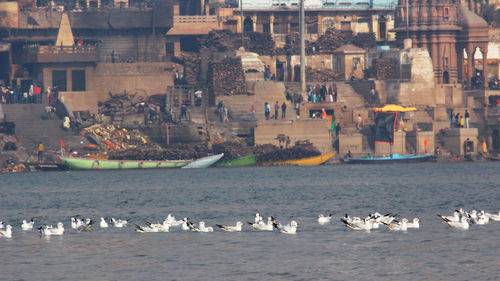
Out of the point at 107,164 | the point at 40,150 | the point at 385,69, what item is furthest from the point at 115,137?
the point at 385,69

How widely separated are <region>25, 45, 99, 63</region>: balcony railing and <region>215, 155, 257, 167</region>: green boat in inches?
587

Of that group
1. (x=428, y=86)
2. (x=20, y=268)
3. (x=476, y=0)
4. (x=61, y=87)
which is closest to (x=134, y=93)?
(x=61, y=87)

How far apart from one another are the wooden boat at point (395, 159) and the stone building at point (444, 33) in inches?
638

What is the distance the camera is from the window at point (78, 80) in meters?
94.1

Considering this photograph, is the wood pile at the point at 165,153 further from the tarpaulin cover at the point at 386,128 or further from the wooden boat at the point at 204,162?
the tarpaulin cover at the point at 386,128

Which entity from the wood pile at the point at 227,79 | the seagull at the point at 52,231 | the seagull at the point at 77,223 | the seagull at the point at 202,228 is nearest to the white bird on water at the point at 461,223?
the seagull at the point at 202,228

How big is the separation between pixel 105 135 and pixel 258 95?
14.8 m

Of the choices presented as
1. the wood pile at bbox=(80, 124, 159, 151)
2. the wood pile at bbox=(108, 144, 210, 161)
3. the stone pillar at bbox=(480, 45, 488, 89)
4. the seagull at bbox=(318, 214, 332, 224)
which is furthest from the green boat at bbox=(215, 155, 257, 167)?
the seagull at bbox=(318, 214, 332, 224)

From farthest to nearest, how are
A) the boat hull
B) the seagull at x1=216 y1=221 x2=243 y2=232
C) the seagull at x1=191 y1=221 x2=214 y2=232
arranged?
the boat hull < the seagull at x1=216 y1=221 x2=243 y2=232 < the seagull at x1=191 y1=221 x2=214 y2=232

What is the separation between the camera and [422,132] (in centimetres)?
9181

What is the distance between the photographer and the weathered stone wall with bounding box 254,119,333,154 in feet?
293

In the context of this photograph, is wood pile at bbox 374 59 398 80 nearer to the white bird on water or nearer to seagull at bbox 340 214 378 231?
the white bird on water

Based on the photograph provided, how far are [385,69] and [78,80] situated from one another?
2846 centimetres

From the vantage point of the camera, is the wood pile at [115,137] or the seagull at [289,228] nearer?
the seagull at [289,228]
